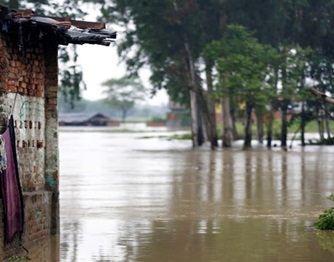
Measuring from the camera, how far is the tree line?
5059 cm

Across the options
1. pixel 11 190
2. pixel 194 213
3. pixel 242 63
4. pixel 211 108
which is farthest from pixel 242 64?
pixel 11 190

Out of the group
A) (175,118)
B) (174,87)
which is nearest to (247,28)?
(174,87)

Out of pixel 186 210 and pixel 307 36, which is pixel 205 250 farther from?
pixel 307 36

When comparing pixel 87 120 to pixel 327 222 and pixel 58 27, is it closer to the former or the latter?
pixel 327 222

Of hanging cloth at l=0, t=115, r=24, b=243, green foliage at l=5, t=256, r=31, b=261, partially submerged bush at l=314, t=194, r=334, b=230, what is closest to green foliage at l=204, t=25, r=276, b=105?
partially submerged bush at l=314, t=194, r=334, b=230

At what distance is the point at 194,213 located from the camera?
1812 centimetres

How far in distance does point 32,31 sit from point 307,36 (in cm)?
4195

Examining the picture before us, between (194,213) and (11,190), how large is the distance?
6.09 meters

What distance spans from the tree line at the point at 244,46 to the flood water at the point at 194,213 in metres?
18.4

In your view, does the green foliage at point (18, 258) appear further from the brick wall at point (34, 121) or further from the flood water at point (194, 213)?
the flood water at point (194, 213)

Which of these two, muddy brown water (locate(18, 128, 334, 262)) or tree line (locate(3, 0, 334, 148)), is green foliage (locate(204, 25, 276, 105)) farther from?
muddy brown water (locate(18, 128, 334, 262))

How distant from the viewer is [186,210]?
Answer: 18.6 metres

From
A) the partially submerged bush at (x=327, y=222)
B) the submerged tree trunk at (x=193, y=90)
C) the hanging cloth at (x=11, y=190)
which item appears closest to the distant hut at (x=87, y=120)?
the submerged tree trunk at (x=193, y=90)

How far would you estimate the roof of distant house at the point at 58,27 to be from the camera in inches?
480
